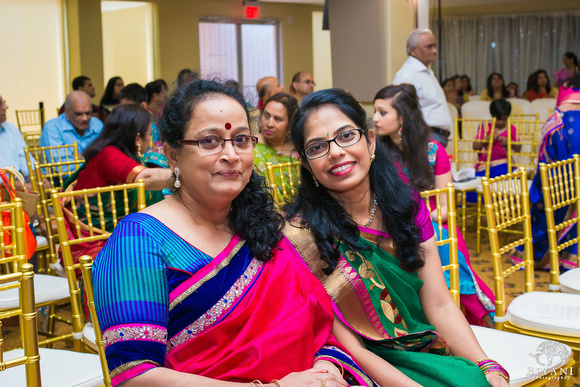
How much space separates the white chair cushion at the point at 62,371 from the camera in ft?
5.44

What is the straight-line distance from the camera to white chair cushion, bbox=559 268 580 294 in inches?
94.6

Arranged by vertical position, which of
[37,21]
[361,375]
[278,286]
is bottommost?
[361,375]

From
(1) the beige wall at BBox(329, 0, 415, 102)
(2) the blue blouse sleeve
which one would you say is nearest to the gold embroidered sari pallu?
(2) the blue blouse sleeve

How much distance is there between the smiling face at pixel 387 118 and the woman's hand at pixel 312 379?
1.88 m

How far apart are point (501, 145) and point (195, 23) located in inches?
276

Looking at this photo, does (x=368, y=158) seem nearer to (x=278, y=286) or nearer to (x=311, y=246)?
(x=311, y=246)

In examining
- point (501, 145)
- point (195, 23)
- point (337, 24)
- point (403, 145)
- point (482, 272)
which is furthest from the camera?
point (195, 23)

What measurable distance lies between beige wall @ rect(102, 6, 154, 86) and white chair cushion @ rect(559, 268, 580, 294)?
923cm

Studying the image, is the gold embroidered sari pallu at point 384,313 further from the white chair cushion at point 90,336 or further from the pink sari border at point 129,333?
the white chair cushion at point 90,336

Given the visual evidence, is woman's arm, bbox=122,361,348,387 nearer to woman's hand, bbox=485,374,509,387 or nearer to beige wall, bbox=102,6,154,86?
woman's hand, bbox=485,374,509,387

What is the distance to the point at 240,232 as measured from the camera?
53.7 inches

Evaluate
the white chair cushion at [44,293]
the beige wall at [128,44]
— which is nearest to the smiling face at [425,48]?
the white chair cushion at [44,293]

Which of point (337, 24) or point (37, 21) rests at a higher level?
point (37, 21)

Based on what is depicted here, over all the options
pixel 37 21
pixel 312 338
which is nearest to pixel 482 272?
pixel 312 338
